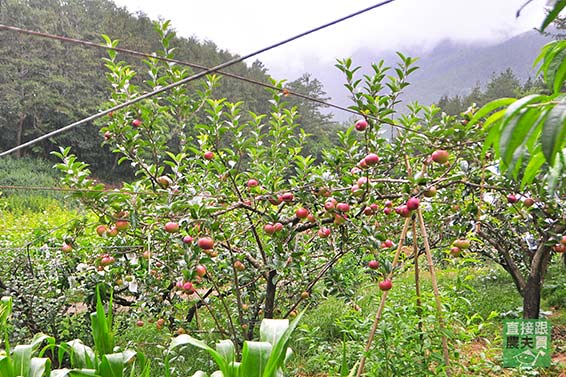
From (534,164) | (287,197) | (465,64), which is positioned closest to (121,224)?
(287,197)

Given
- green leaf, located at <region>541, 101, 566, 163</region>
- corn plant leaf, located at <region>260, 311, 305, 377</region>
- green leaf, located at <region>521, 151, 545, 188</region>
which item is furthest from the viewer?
corn plant leaf, located at <region>260, 311, 305, 377</region>

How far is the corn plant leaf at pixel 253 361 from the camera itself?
88 cm

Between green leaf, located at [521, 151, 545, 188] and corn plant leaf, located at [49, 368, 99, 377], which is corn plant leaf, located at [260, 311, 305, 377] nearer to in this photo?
corn plant leaf, located at [49, 368, 99, 377]

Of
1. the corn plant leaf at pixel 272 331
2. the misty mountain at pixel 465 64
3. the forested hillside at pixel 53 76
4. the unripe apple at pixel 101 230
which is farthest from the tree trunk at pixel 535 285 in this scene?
the misty mountain at pixel 465 64

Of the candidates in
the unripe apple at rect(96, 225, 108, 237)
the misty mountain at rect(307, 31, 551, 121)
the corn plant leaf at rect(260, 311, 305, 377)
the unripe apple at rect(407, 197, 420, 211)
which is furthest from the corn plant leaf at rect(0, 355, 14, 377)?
the misty mountain at rect(307, 31, 551, 121)

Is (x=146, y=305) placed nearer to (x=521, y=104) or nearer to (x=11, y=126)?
(x=521, y=104)

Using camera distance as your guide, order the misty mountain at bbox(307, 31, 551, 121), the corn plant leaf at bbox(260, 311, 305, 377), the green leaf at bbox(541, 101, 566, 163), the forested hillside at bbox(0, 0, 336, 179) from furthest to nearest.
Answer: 1. the misty mountain at bbox(307, 31, 551, 121)
2. the forested hillside at bbox(0, 0, 336, 179)
3. the corn plant leaf at bbox(260, 311, 305, 377)
4. the green leaf at bbox(541, 101, 566, 163)

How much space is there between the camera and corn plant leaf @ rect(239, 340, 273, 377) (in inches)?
34.6

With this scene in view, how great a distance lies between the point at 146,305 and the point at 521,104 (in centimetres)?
194

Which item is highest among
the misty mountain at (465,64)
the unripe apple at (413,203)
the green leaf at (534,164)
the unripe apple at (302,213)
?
the misty mountain at (465,64)

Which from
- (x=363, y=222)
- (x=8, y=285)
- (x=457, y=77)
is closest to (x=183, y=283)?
(x=363, y=222)

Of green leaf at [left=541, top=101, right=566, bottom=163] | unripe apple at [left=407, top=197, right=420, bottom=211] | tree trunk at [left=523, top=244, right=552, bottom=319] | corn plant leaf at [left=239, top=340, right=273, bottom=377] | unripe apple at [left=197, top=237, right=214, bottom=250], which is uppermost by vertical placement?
green leaf at [left=541, top=101, right=566, bottom=163]

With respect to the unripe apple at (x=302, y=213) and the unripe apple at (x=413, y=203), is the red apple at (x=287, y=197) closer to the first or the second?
the unripe apple at (x=302, y=213)

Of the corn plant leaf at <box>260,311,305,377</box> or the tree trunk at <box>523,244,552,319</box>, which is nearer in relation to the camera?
the corn plant leaf at <box>260,311,305,377</box>
